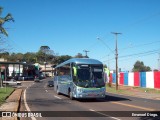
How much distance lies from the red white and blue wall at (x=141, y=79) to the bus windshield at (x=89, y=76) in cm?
2141

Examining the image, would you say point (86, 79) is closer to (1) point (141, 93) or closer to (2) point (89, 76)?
(2) point (89, 76)

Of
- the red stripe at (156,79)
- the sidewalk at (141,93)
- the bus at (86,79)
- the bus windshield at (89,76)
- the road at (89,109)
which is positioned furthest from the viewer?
the red stripe at (156,79)

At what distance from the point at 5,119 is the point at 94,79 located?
12.2 metres

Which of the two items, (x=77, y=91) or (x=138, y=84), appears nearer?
(x=77, y=91)

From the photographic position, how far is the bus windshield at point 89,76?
2588cm

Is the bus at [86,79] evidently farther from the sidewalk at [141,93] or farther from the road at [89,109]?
the sidewalk at [141,93]

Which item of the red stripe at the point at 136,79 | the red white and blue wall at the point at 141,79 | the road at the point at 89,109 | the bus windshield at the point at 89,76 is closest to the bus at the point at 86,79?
the bus windshield at the point at 89,76

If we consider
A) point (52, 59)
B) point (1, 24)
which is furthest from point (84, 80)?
point (52, 59)

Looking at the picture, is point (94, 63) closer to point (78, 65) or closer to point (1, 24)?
point (78, 65)

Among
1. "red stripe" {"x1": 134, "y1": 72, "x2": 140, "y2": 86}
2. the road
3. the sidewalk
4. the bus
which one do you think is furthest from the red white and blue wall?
A: the road

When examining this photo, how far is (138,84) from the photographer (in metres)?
55.2

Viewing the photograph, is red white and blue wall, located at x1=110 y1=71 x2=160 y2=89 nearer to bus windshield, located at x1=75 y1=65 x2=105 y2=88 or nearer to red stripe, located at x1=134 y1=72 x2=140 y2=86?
red stripe, located at x1=134 y1=72 x2=140 y2=86

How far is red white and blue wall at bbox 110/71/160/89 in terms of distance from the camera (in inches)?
1855

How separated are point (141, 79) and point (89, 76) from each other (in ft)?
94.3
